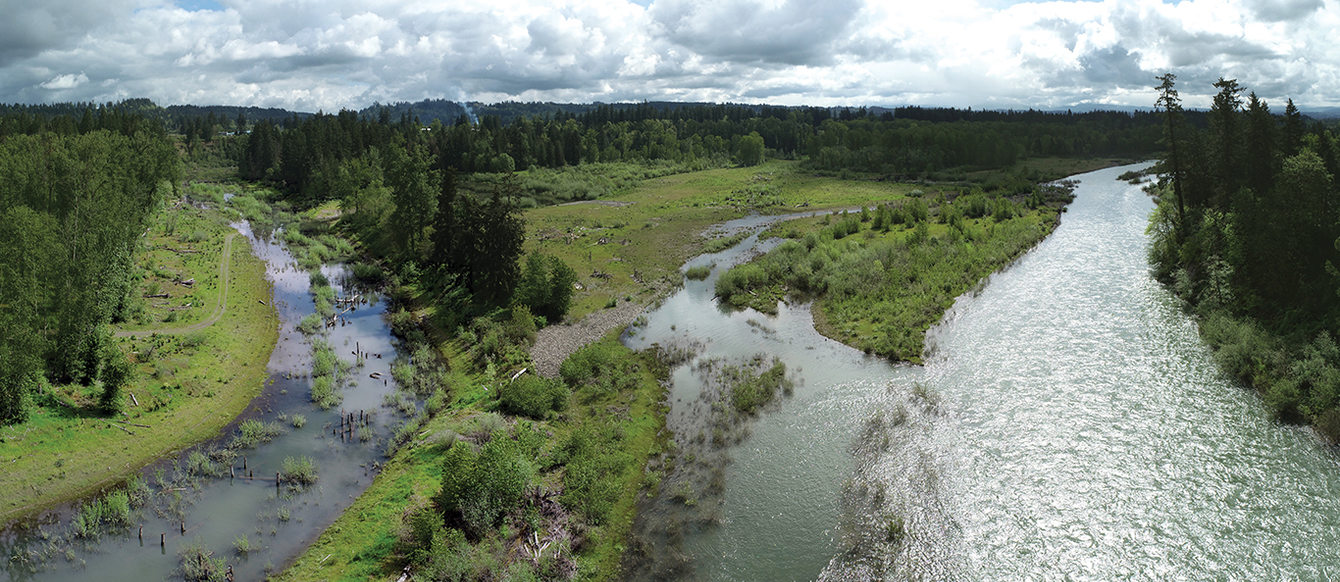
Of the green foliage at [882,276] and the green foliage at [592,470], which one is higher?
the green foliage at [882,276]

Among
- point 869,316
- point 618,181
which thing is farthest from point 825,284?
point 618,181

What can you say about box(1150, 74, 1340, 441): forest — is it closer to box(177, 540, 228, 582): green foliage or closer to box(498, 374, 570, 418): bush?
box(498, 374, 570, 418): bush

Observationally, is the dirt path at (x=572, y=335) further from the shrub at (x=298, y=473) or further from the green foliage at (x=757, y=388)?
the shrub at (x=298, y=473)

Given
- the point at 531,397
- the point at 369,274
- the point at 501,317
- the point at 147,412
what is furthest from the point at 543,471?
the point at 369,274

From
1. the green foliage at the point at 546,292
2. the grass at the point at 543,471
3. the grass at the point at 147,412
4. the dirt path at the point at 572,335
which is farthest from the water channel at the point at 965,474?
the green foliage at the point at 546,292

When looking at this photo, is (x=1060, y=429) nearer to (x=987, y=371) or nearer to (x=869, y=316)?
(x=987, y=371)

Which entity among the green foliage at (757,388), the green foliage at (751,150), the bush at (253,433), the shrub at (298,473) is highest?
the green foliage at (751,150)

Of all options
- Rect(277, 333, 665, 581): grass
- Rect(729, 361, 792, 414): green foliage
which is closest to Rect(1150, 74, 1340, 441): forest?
Rect(729, 361, 792, 414): green foliage
